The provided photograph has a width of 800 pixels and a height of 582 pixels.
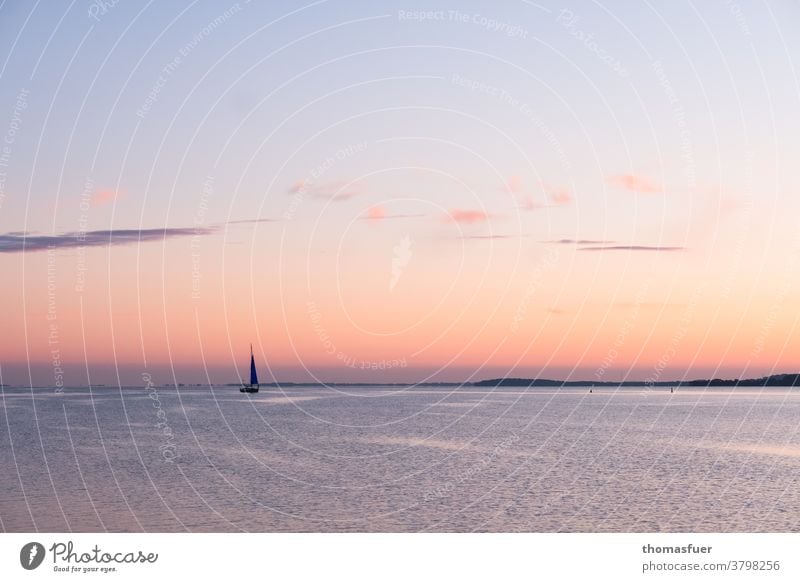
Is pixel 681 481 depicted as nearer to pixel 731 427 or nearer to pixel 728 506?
pixel 728 506

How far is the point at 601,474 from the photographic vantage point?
8350cm

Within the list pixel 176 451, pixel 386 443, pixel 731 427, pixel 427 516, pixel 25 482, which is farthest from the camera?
pixel 731 427

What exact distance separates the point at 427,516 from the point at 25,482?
113 feet
